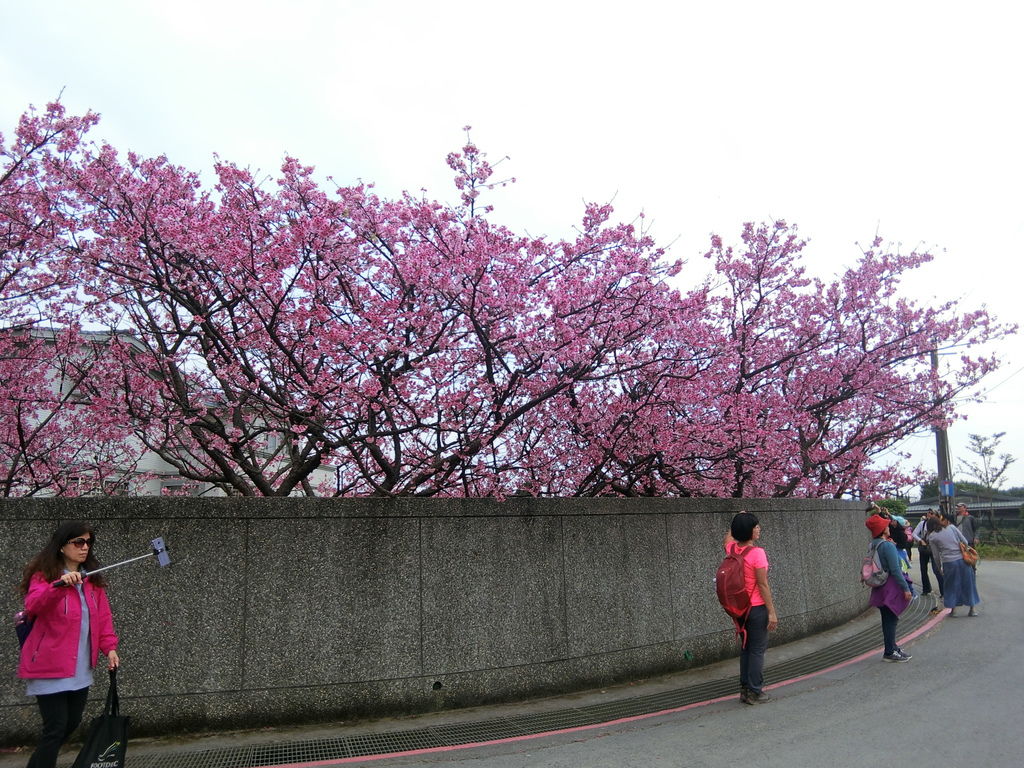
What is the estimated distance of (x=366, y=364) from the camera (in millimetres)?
6477

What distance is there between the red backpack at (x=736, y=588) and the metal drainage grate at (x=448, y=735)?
2.97ft

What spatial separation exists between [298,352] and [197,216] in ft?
5.53

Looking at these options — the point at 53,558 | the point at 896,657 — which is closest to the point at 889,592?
the point at 896,657

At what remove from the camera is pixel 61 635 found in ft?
12.9

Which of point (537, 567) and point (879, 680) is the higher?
point (537, 567)

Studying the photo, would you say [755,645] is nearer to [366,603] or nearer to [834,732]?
[834,732]

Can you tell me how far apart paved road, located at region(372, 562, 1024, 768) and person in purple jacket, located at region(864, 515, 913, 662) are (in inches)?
19.1

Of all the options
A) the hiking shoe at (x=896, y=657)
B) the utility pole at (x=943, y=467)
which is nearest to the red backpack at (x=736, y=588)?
the hiking shoe at (x=896, y=657)

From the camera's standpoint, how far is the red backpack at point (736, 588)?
20.3 feet

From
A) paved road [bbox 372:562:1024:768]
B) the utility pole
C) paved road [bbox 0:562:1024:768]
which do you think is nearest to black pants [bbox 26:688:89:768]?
paved road [bbox 0:562:1024:768]

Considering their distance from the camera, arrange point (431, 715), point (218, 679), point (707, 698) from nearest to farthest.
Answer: point (218, 679)
point (431, 715)
point (707, 698)

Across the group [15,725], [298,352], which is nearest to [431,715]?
[15,725]

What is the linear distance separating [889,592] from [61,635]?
25.1 ft

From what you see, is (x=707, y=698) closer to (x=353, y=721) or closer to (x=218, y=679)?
(x=353, y=721)
